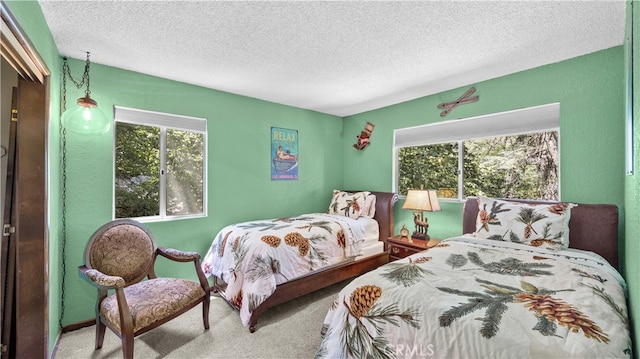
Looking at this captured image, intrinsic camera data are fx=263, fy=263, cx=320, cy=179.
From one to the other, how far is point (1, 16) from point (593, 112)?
3.87 metres

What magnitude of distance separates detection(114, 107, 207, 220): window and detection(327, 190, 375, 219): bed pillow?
181 cm

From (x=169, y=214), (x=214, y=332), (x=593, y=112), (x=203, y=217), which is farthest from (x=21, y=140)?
(x=593, y=112)

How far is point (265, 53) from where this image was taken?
2.29 meters

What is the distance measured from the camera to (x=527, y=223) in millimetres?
2189

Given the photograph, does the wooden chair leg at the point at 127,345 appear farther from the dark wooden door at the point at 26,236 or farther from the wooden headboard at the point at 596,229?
the wooden headboard at the point at 596,229

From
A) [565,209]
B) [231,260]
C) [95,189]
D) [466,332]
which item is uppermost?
[95,189]

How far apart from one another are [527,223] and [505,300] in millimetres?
1299

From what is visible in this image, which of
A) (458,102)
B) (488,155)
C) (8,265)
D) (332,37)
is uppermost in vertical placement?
(332,37)

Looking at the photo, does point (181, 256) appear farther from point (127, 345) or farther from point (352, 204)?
point (352, 204)

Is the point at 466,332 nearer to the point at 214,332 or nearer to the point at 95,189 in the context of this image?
the point at 214,332

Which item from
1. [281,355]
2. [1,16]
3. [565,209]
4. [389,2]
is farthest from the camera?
[565,209]

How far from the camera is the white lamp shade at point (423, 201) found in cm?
303

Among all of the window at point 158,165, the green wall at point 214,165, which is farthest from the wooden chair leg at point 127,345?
the window at point 158,165

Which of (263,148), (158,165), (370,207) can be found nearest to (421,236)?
(370,207)
